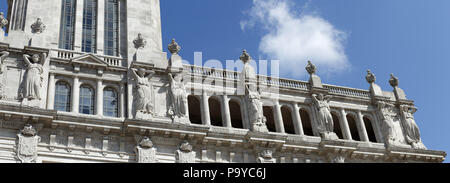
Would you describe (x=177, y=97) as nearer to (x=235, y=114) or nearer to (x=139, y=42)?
(x=139, y=42)

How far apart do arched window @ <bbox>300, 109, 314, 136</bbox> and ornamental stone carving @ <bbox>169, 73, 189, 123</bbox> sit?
8774 millimetres

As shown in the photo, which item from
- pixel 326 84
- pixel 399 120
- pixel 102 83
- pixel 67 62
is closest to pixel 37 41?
pixel 67 62

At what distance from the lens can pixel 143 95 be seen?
36.2 meters

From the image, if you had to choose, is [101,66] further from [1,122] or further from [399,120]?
[399,120]

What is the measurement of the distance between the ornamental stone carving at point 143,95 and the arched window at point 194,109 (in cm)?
349

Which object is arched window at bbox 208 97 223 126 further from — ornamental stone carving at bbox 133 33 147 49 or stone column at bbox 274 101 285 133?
ornamental stone carving at bbox 133 33 147 49

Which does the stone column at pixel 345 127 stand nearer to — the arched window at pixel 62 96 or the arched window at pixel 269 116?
the arched window at pixel 269 116

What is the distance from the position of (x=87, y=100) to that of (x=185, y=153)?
656 centimetres

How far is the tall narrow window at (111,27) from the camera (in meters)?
39.9

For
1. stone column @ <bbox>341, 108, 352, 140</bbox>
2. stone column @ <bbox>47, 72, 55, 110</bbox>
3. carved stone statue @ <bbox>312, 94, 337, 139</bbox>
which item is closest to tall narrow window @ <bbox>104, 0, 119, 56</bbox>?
stone column @ <bbox>47, 72, 55, 110</bbox>

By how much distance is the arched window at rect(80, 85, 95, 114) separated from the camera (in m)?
36.0

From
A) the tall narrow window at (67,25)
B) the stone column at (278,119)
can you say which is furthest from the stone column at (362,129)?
the tall narrow window at (67,25)

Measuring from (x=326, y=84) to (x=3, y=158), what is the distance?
21451 mm

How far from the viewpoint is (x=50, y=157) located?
3256 cm
